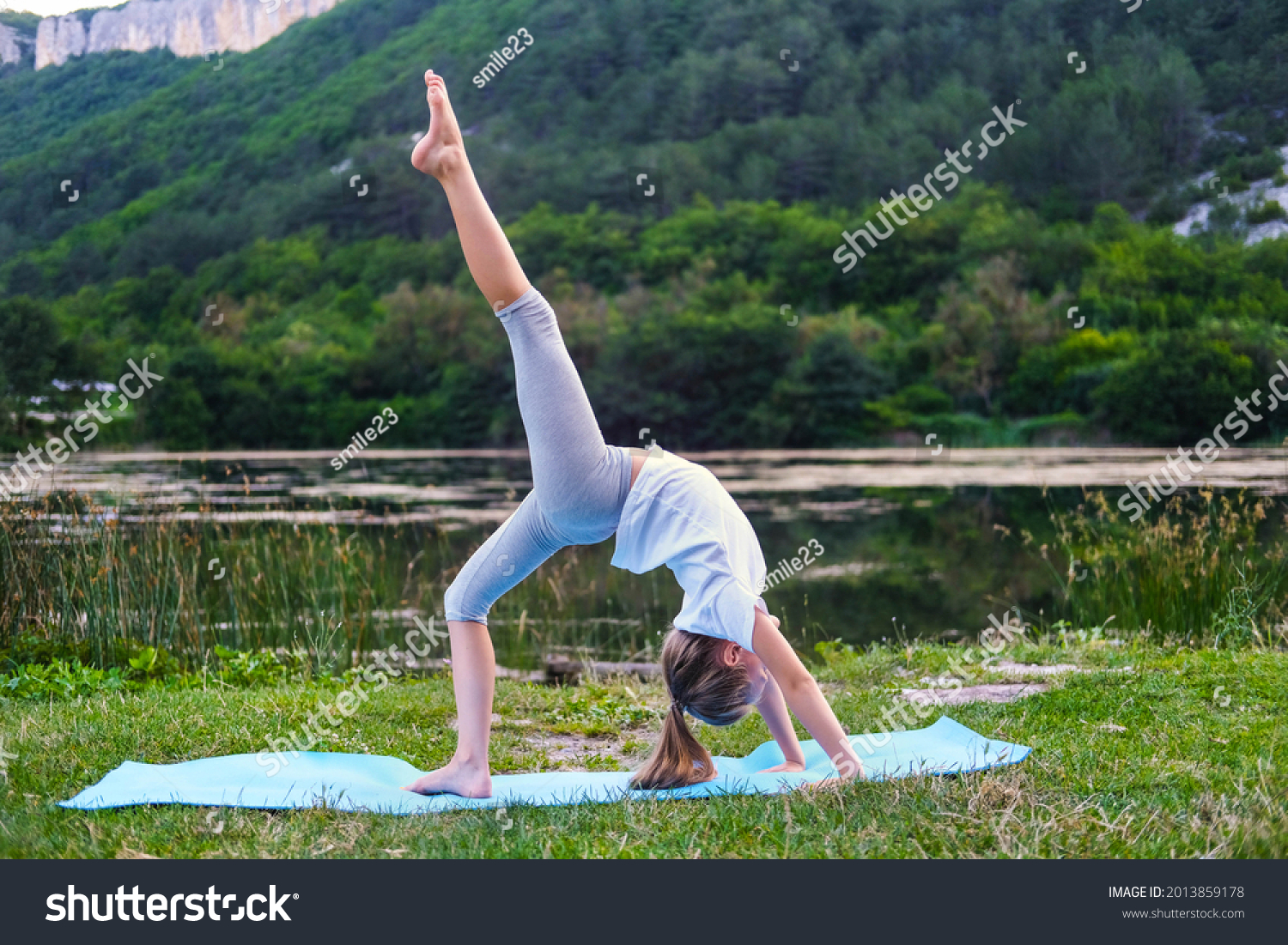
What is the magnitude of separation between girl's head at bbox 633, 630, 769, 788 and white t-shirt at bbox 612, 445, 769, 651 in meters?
0.07

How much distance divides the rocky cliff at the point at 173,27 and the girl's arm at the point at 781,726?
→ 181 ft

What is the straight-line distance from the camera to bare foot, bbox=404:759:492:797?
3.00 m

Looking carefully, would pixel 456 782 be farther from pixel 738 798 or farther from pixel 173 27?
pixel 173 27

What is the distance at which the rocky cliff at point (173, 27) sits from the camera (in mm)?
54906

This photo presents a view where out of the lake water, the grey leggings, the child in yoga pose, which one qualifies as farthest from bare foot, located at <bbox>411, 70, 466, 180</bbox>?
the lake water

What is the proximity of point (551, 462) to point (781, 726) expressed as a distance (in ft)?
3.41

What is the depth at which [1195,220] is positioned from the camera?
5569 cm

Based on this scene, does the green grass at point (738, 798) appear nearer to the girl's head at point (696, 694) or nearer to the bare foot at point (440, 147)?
the girl's head at point (696, 694)

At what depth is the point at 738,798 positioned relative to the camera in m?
2.82

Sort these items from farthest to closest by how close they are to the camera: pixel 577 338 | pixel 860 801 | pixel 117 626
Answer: pixel 577 338, pixel 117 626, pixel 860 801

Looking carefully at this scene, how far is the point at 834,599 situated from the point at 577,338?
37.5 metres
